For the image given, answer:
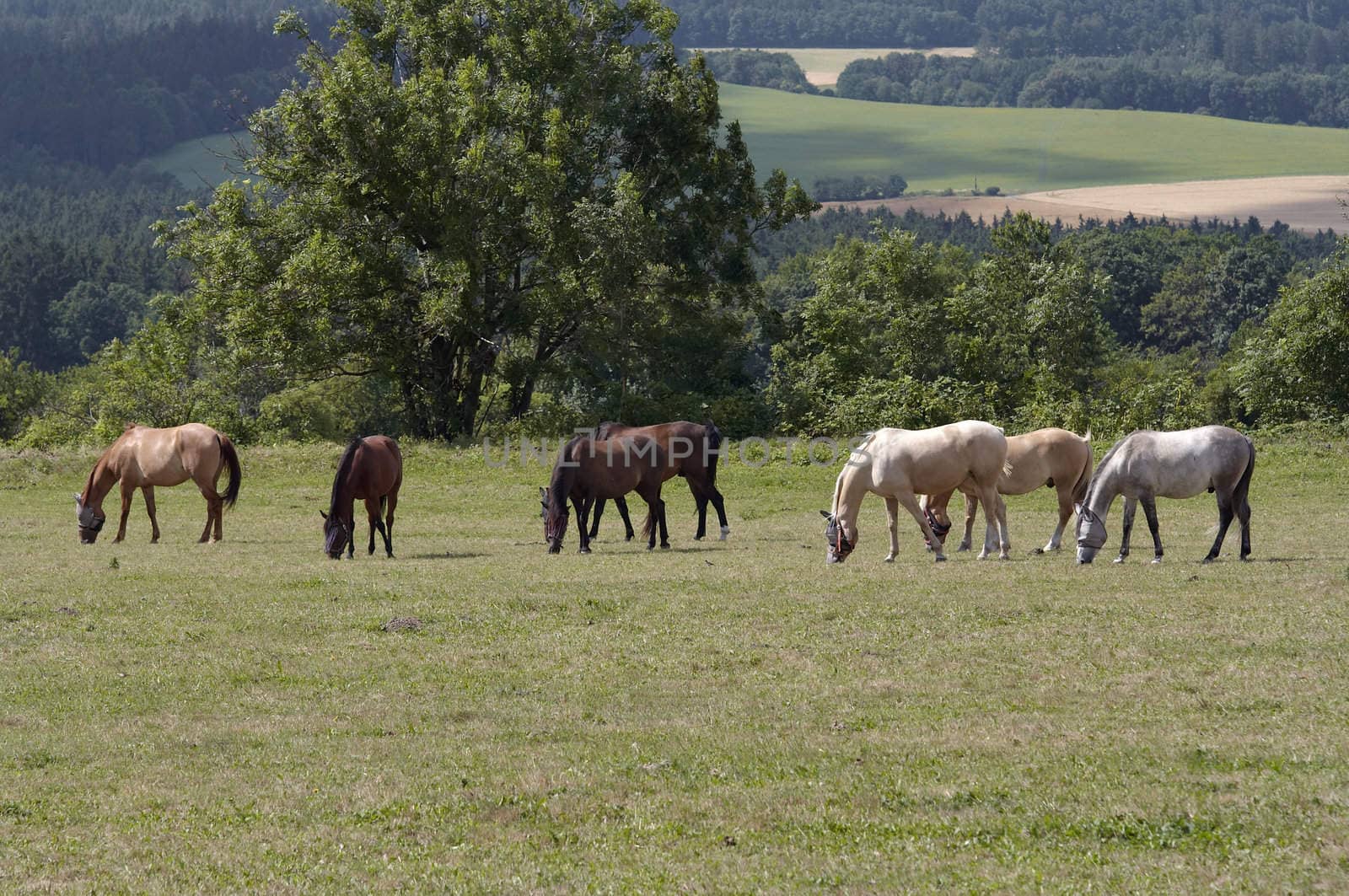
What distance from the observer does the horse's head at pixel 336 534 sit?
73.5ft

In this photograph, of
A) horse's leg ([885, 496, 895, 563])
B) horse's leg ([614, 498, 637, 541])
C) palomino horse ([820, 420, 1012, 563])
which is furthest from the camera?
horse's leg ([614, 498, 637, 541])

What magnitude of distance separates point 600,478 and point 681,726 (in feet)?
38.6

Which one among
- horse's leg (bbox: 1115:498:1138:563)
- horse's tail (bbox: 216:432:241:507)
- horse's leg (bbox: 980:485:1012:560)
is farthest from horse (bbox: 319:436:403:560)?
horse's leg (bbox: 1115:498:1138:563)

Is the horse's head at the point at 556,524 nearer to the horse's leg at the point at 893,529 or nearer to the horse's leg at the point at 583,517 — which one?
the horse's leg at the point at 583,517

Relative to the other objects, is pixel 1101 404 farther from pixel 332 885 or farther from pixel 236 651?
pixel 332 885

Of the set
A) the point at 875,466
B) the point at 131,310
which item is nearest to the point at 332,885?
the point at 875,466

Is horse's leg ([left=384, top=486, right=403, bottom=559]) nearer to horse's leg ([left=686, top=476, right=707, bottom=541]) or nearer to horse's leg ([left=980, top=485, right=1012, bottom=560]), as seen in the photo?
horse's leg ([left=686, top=476, right=707, bottom=541])

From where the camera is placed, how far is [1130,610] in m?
15.5

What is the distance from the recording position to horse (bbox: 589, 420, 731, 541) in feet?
80.0

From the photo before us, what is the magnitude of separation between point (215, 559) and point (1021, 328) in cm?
3334

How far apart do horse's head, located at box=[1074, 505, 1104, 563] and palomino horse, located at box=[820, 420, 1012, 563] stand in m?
1.36

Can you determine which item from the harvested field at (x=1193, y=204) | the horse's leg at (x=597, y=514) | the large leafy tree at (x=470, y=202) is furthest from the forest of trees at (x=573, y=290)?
the harvested field at (x=1193, y=204)

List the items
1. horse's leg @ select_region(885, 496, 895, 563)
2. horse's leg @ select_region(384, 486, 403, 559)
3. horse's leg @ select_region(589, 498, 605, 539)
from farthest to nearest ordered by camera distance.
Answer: horse's leg @ select_region(589, 498, 605, 539), horse's leg @ select_region(384, 486, 403, 559), horse's leg @ select_region(885, 496, 895, 563)

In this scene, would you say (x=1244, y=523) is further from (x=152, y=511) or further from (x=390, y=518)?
(x=152, y=511)
